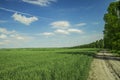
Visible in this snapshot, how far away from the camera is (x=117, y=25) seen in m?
45.0

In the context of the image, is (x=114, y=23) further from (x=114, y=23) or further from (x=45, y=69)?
(x=45, y=69)

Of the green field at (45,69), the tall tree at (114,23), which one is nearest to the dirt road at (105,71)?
the green field at (45,69)

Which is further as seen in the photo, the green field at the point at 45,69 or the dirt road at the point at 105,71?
the dirt road at the point at 105,71

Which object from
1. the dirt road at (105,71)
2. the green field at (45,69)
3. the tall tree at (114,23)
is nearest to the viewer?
the green field at (45,69)

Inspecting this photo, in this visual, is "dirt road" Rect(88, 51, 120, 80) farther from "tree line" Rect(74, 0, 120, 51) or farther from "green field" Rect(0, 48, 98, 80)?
"tree line" Rect(74, 0, 120, 51)

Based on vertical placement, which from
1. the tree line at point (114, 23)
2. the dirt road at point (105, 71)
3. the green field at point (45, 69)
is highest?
the tree line at point (114, 23)

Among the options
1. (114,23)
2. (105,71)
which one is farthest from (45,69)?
(114,23)

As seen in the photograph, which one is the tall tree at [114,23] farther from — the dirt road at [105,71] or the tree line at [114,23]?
the dirt road at [105,71]

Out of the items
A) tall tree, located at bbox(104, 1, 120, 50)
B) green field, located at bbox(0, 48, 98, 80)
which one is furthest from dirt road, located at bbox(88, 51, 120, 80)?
tall tree, located at bbox(104, 1, 120, 50)

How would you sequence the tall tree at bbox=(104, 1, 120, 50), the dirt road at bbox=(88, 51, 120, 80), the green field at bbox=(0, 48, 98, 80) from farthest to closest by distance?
the tall tree at bbox=(104, 1, 120, 50) → the dirt road at bbox=(88, 51, 120, 80) → the green field at bbox=(0, 48, 98, 80)

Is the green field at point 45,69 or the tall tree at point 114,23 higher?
the tall tree at point 114,23

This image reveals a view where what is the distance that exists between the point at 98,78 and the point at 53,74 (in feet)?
17.8

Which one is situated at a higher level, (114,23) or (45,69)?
(114,23)

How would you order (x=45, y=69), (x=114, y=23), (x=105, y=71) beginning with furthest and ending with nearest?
(x=114, y=23) < (x=105, y=71) < (x=45, y=69)
